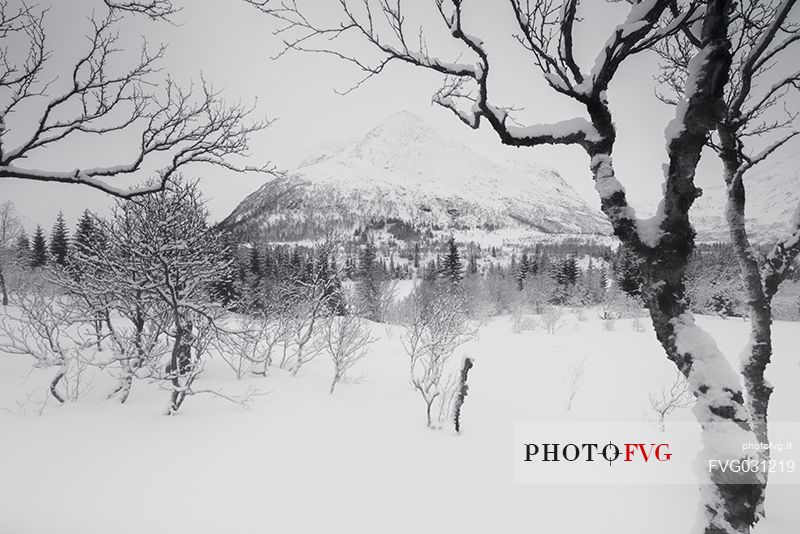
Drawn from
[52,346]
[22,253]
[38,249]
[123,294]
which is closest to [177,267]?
[123,294]

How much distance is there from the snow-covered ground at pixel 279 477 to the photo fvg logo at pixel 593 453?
0.71 metres

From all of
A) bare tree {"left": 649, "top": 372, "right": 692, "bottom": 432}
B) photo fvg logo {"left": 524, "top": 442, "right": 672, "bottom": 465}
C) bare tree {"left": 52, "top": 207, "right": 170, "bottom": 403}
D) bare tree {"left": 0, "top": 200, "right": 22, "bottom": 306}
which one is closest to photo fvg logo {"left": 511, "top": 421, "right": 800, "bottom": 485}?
photo fvg logo {"left": 524, "top": 442, "right": 672, "bottom": 465}

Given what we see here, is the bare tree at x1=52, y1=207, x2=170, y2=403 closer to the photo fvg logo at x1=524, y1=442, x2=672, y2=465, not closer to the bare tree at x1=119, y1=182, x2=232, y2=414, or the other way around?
the bare tree at x1=119, y1=182, x2=232, y2=414

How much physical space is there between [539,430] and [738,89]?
865 centimetres

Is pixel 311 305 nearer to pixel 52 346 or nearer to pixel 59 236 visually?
pixel 52 346

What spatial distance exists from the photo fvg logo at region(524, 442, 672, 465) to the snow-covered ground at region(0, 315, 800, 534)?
71 centimetres

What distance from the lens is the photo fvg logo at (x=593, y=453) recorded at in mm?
7043

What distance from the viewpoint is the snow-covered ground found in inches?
177

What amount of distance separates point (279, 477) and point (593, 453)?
6584mm

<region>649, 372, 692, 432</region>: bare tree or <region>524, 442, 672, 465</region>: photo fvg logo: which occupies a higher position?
<region>524, 442, 672, 465</region>: photo fvg logo

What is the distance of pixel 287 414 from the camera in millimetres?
8219

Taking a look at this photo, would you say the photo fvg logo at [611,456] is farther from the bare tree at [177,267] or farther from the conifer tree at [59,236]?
the conifer tree at [59,236]

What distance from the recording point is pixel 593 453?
7.34 meters

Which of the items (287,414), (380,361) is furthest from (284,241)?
(287,414)
